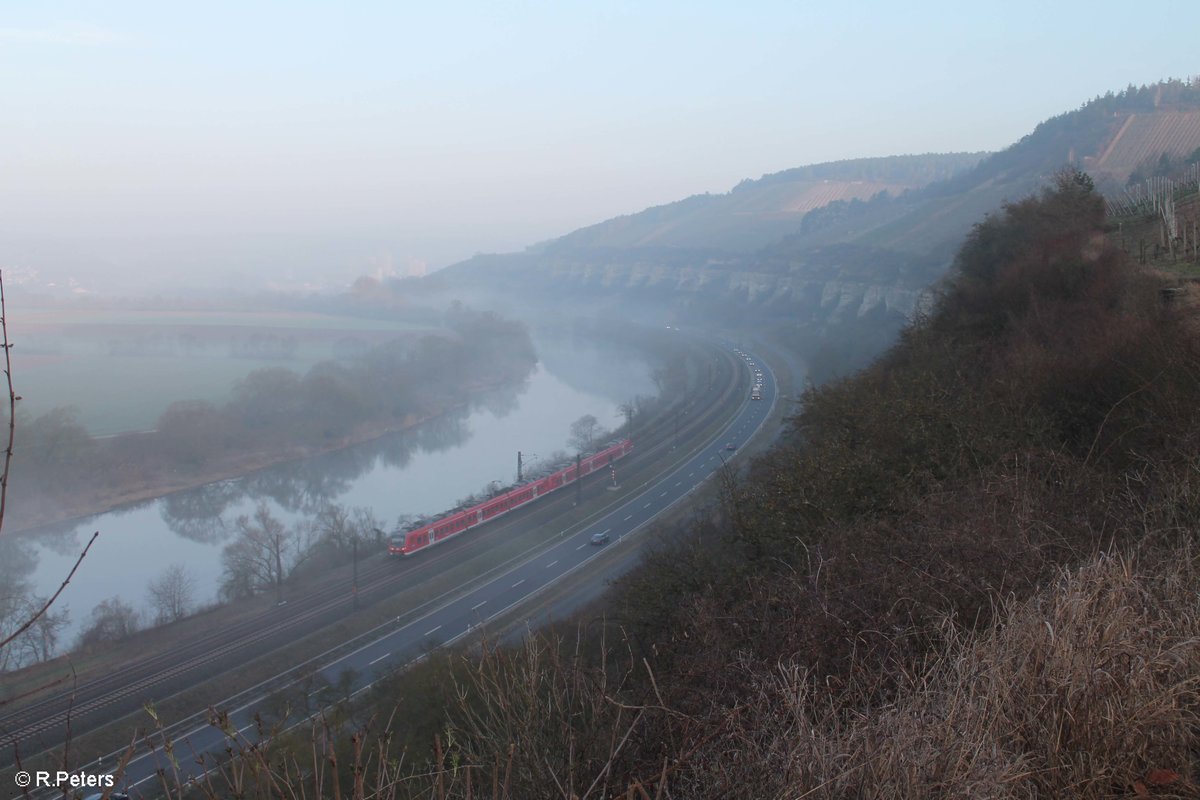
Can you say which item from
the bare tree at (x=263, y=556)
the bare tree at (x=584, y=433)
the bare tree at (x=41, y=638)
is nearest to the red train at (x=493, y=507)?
the bare tree at (x=584, y=433)

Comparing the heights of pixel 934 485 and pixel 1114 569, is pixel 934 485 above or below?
below

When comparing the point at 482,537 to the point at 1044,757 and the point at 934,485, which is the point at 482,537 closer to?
the point at 934,485

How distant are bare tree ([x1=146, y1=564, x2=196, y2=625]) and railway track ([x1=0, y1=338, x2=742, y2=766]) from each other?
1.20 meters

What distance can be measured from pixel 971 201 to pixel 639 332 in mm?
14107

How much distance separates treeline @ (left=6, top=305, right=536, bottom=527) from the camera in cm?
1338

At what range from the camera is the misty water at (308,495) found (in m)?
10.9

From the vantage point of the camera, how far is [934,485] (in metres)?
3.75

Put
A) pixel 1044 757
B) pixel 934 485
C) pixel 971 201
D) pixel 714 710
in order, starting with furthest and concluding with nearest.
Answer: pixel 971 201 → pixel 934 485 → pixel 714 710 → pixel 1044 757

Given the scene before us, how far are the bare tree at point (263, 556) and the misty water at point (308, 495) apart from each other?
0.42 meters

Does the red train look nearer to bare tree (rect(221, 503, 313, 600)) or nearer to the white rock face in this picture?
bare tree (rect(221, 503, 313, 600))

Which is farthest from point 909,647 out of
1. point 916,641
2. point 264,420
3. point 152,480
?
point 264,420

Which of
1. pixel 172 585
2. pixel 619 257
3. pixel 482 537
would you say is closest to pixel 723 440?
pixel 482 537

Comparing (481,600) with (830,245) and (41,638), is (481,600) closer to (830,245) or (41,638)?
(41,638)

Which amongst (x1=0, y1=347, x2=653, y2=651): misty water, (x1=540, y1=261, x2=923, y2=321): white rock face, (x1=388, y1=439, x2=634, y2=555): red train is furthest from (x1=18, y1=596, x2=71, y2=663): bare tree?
(x1=540, y1=261, x2=923, y2=321): white rock face
